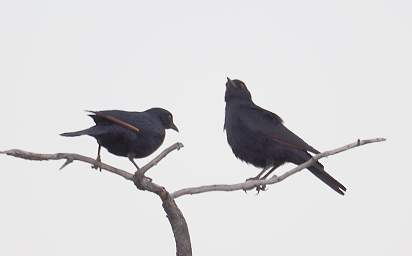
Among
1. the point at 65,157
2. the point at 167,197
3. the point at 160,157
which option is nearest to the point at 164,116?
the point at 160,157

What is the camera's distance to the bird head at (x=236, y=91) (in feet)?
36.0

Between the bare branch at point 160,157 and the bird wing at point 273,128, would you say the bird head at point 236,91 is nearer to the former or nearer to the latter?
the bird wing at point 273,128

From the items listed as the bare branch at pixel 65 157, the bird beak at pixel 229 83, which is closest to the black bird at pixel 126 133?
the bare branch at pixel 65 157

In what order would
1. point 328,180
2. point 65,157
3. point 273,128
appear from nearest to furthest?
point 65,157 → point 328,180 → point 273,128

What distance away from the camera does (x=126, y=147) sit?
8672 mm

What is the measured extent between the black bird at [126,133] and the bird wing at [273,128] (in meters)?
1.33

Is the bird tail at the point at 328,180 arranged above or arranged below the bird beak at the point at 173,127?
below

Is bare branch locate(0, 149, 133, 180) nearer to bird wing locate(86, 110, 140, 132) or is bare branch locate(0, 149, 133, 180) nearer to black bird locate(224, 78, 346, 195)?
bird wing locate(86, 110, 140, 132)

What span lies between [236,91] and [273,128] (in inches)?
50.5

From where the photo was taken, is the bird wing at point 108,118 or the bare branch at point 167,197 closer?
the bare branch at point 167,197

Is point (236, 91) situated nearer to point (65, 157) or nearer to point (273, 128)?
point (273, 128)

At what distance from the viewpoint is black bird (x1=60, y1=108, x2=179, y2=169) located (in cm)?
788

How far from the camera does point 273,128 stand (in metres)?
9.97

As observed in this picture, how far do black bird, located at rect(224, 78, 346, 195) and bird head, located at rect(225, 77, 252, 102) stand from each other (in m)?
0.42
